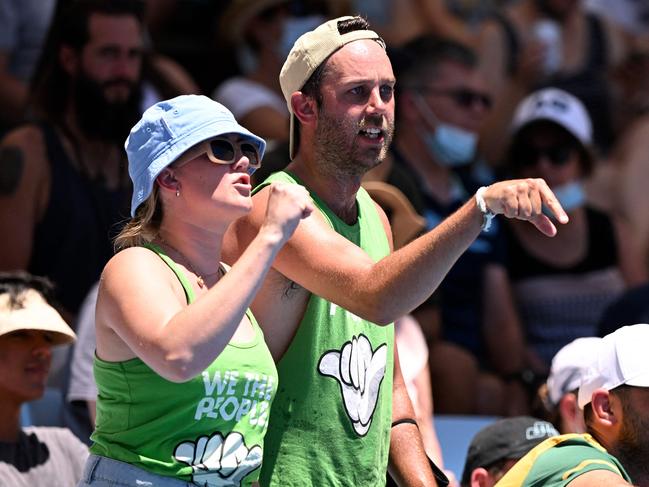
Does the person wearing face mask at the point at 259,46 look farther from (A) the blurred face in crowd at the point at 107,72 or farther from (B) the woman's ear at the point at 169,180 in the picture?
(B) the woman's ear at the point at 169,180

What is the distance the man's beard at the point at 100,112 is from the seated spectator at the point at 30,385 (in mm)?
1585

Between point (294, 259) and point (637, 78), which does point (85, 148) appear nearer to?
point (294, 259)

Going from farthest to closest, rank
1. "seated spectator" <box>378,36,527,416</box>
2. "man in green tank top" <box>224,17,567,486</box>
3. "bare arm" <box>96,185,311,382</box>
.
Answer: "seated spectator" <box>378,36,527,416</box> → "man in green tank top" <box>224,17,567,486</box> → "bare arm" <box>96,185,311,382</box>

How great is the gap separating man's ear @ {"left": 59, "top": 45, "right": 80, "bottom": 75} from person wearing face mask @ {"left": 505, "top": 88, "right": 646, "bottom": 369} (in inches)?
88.1

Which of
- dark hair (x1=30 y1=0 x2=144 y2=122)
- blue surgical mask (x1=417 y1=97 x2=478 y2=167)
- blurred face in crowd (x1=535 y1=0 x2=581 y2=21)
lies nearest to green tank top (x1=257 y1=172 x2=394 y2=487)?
dark hair (x1=30 y1=0 x2=144 y2=122)

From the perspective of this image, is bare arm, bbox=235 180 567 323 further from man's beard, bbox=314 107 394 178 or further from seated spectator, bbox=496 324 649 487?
seated spectator, bbox=496 324 649 487

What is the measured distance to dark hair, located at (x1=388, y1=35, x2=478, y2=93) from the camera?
673 centimetres

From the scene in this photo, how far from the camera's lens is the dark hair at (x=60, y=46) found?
5.84 metres

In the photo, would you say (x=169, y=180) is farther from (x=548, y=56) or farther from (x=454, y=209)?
(x=548, y=56)

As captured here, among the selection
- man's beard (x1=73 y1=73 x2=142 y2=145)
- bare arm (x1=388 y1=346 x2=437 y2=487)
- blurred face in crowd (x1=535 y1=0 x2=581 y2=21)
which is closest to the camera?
bare arm (x1=388 y1=346 x2=437 y2=487)

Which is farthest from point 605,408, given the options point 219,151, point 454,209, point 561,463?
point 454,209

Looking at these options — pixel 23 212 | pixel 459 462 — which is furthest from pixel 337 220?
pixel 23 212

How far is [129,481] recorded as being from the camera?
9.16 feet

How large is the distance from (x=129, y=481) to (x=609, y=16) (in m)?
5.81
